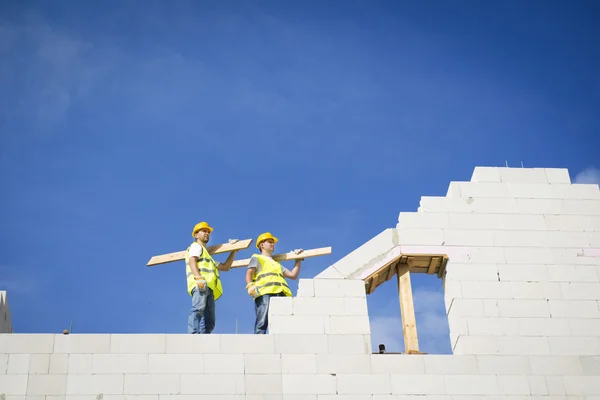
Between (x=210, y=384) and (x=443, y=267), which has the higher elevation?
(x=443, y=267)

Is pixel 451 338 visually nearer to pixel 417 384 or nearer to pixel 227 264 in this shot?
pixel 417 384

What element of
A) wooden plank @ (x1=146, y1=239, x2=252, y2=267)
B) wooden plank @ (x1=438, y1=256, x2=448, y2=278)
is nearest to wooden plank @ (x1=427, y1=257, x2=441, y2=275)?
wooden plank @ (x1=438, y1=256, x2=448, y2=278)

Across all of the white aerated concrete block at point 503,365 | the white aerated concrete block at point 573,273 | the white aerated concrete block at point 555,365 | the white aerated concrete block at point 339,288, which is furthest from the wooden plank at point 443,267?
the white aerated concrete block at point 555,365

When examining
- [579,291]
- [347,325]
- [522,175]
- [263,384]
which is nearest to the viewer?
[263,384]

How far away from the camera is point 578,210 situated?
1709cm

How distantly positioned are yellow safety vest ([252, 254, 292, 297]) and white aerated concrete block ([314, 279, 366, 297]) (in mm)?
726

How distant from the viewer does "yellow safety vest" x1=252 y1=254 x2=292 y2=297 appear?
1619cm

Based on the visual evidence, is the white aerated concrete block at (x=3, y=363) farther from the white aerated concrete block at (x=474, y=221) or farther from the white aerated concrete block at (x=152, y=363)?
the white aerated concrete block at (x=474, y=221)

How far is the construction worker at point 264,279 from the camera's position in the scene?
16.1 meters

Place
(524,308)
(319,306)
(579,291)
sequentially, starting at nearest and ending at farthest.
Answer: (319,306) → (524,308) → (579,291)

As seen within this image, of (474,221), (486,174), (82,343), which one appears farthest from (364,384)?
(486,174)

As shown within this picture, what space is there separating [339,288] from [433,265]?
1.88 m

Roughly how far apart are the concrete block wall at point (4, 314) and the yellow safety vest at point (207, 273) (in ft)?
11.1

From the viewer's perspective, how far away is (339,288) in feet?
52.0
